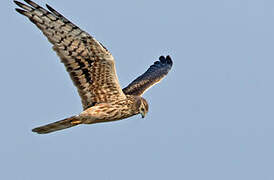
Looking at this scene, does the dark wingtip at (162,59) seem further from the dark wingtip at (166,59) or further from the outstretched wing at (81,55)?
Answer: the outstretched wing at (81,55)

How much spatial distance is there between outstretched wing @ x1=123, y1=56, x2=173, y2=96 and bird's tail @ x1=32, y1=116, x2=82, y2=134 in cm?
183

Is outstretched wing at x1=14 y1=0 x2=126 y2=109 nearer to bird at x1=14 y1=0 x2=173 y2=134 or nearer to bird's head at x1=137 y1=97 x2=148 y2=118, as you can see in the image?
bird at x1=14 y1=0 x2=173 y2=134

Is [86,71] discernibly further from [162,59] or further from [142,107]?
[162,59]

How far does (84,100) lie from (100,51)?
111 centimetres

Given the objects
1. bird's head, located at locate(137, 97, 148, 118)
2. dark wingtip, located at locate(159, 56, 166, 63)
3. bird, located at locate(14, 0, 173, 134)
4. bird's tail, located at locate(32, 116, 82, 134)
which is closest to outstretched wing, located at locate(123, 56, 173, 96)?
dark wingtip, located at locate(159, 56, 166, 63)

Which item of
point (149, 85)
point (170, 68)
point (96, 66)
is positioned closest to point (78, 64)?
point (96, 66)

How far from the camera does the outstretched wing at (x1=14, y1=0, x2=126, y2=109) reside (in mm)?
10148

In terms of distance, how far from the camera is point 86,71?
10.9 meters

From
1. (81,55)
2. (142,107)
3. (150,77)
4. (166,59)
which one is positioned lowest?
(142,107)

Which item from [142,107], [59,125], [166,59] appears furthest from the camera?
[166,59]

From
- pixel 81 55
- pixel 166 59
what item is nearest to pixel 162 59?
pixel 166 59

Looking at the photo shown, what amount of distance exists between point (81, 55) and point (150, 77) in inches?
143

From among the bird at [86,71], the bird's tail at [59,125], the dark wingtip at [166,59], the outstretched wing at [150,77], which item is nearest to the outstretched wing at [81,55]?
the bird at [86,71]

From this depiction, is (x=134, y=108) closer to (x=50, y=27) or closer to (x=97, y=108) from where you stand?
(x=97, y=108)
